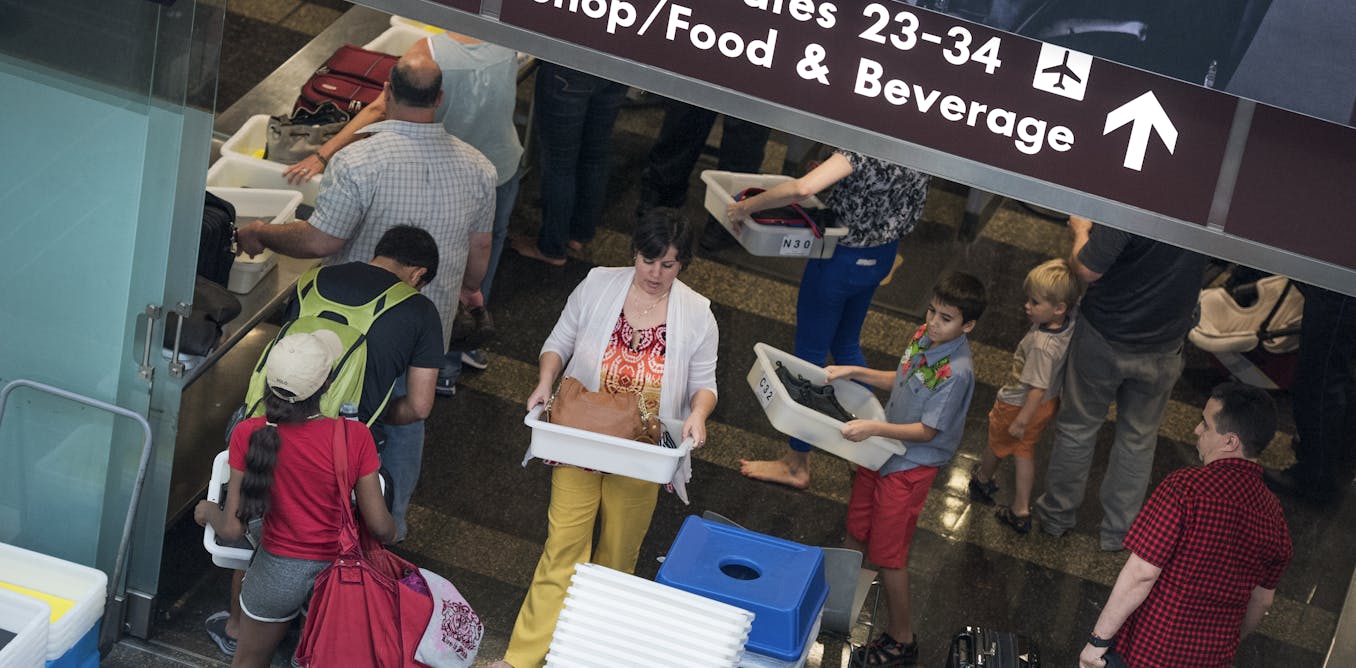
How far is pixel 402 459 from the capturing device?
5.60 meters

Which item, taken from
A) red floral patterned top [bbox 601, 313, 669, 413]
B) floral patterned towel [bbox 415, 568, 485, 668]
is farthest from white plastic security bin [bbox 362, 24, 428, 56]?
floral patterned towel [bbox 415, 568, 485, 668]

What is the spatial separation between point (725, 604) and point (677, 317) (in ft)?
4.35

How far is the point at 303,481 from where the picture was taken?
4.50 meters

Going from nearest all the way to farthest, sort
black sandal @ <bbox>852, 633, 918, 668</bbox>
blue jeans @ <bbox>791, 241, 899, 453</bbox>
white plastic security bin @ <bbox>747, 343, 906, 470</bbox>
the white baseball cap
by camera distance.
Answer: the white baseball cap → white plastic security bin @ <bbox>747, 343, 906, 470</bbox> → black sandal @ <bbox>852, 633, 918, 668</bbox> → blue jeans @ <bbox>791, 241, 899, 453</bbox>

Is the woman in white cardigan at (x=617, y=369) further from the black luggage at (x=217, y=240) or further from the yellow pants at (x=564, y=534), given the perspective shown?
the black luggage at (x=217, y=240)

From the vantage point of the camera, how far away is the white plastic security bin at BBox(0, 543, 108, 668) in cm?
473

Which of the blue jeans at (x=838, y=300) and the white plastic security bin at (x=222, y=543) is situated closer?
the white plastic security bin at (x=222, y=543)

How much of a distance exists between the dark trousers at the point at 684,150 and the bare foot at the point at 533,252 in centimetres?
56

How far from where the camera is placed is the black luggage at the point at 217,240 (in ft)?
18.3

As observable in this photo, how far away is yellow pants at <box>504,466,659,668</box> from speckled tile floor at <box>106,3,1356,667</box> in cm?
31

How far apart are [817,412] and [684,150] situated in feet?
9.03

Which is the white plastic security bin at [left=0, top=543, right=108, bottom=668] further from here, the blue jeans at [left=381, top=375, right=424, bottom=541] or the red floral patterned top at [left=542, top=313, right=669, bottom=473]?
the red floral patterned top at [left=542, top=313, right=669, bottom=473]

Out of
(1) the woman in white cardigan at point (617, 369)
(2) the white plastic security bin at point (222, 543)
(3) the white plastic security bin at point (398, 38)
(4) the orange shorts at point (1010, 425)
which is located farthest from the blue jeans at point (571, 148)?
(2) the white plastic security bin at point (222, 543)

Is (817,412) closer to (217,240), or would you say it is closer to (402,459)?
(402,459)
